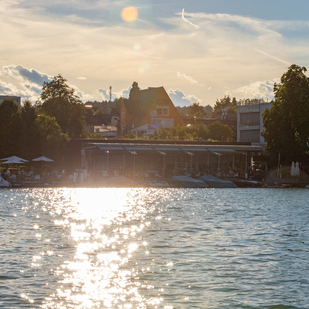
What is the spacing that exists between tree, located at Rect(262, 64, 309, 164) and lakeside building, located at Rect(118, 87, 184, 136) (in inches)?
1372

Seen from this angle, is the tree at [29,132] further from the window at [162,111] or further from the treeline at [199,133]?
the window at [162,111]

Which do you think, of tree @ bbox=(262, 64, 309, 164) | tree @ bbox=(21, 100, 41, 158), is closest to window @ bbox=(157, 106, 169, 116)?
tree @ bbox=(262, 64, 309, 164)

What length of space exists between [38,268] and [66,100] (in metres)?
65.1

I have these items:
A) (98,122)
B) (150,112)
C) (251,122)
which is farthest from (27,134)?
(98,122)

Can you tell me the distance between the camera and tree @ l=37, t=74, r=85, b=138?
258 ft

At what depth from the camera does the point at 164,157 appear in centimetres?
6538

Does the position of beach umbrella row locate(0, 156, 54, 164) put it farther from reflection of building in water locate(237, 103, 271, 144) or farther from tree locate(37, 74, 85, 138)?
reflection of building in water locate(237, 103, 271, 144)

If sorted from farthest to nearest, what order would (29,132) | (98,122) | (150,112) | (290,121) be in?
(98,122), (150,112), (290,121), (29,132)

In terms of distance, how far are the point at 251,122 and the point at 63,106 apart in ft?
123

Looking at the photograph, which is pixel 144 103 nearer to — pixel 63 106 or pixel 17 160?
pixel 63 106

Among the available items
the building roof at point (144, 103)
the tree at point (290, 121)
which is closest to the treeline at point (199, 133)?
the building roof at point (144, 103)

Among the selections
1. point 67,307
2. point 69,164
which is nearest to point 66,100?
point 69,164

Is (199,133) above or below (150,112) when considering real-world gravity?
below

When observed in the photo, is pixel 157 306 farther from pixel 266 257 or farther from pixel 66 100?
pixel 66 100
